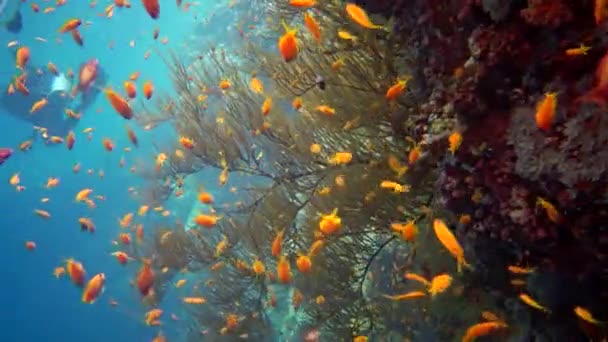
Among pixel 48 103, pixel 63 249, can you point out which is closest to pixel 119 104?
pixel 48 103

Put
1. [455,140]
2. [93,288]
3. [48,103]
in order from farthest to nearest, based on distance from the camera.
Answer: [48,103]
[93,288]
[455,140]

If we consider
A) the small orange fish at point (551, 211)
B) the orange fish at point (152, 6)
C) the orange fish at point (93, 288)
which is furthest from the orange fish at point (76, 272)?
the small orange fish at point (551, 211)

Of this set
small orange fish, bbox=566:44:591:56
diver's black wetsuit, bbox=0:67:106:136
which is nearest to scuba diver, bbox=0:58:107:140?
diver's black wetsuit, bbox=0:67:106:136

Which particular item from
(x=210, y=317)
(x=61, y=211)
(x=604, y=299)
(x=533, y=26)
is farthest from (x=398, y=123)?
(x=61, y=211)

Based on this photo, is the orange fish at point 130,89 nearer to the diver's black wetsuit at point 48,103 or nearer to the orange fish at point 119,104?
the orange fish at point 119,104

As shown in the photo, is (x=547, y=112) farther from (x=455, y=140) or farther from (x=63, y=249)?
(x=63, y=249)

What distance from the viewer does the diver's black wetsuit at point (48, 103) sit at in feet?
63.8

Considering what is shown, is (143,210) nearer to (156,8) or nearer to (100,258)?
(156,8)

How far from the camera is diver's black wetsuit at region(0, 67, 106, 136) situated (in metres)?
19.5

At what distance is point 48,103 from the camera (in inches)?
808

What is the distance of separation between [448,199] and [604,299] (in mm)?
1099

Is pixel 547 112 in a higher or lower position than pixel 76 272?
higher

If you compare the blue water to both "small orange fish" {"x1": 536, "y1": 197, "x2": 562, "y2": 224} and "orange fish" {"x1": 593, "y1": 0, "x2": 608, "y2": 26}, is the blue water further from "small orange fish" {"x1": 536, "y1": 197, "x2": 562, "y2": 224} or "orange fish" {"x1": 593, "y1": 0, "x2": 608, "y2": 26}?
"orange fish" {"x1": 593, "y1": 0, "x2": 608, "y2": 26}

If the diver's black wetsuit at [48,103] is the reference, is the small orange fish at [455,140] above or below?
above
